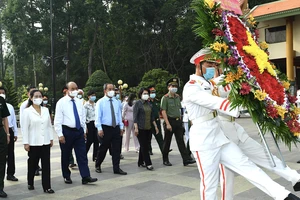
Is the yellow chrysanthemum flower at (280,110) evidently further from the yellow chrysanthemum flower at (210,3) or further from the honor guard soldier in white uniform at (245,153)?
the yellow chrysanthemum flower at (210,3)

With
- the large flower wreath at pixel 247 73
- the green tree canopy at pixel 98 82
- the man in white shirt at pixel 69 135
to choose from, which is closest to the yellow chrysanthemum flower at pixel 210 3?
the large flower wreath at pixel 247 73

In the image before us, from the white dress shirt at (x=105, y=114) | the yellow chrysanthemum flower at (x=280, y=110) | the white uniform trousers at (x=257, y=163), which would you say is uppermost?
the yellow chrysanthemum flower at (x=280, y=110)

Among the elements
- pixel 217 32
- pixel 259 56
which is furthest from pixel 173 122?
pixel 217 32

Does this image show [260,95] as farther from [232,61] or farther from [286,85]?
[286,85]

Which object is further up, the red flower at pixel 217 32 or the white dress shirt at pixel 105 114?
the red flower at pixel 217 32

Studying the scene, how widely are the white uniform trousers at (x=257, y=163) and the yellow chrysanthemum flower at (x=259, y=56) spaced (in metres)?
0.82

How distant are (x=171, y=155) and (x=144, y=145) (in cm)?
169

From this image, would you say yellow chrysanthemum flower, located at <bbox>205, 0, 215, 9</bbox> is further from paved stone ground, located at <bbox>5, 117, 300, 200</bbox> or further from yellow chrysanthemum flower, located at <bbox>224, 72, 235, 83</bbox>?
paved stone ground, located at <bbox>5, 117, 300, 200</bbox>

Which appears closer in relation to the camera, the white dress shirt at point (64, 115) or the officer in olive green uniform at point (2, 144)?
the officer in olive green uniform at point (2, 144)

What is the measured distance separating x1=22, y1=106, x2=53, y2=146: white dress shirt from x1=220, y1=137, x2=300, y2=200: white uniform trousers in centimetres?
311

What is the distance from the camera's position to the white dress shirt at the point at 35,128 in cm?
582

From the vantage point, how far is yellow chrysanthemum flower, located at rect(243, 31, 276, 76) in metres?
3.57

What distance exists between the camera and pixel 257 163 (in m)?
3.86

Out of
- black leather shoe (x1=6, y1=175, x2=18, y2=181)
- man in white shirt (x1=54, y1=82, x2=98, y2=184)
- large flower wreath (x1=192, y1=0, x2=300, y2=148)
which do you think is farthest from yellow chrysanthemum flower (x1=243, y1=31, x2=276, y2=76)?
black leather shoe (x1=6, y1=175, x2=18, y2=181)
